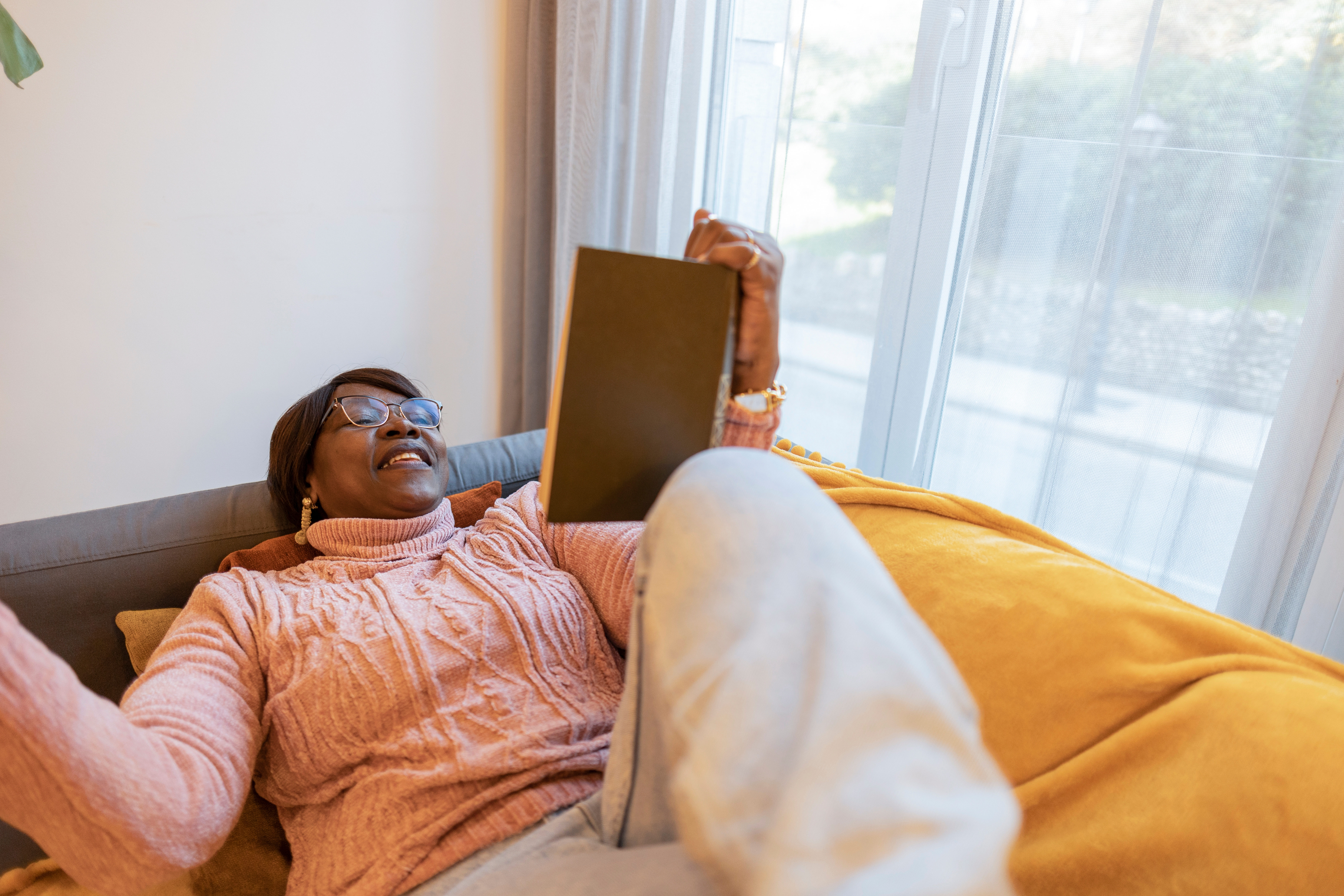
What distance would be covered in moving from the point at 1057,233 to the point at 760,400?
0.77m

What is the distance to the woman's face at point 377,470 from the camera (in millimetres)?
1200

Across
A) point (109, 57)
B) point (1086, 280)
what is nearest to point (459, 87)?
Result: point (109, 57)

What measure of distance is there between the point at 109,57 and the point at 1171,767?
217 cm

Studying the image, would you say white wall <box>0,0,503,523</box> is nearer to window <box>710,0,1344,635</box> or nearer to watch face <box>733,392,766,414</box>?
window <box>710,0,1344,635</box>

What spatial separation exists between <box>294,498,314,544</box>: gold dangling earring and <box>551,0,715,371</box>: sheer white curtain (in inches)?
33.1

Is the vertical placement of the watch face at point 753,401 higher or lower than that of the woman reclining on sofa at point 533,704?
higher

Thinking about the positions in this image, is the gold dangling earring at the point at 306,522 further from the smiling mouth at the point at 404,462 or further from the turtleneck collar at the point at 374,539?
the smiling mouth at the point at 404,462

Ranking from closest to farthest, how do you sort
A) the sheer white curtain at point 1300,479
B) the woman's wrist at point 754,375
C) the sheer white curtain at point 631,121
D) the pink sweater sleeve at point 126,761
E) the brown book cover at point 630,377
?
the pink sweater sleeve at point 126,761, the brown book cover at point 630,377, the woman's wrist at point 754,375, the sheer white curtain at point 1300,479, the sheer white curtain at point 631,121

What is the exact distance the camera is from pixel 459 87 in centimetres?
211

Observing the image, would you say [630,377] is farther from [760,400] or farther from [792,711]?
[792,711]

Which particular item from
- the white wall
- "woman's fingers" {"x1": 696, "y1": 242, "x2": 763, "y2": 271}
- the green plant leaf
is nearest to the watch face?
"woman's fingers" {"x1": 696, "y1": 242, "x2": 763, "y2": 271}

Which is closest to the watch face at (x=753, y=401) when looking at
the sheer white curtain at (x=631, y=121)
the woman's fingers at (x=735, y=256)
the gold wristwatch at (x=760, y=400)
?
the gold wristwatch at (x=760, y=400)

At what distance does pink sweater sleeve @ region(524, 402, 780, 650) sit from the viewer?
1.11m

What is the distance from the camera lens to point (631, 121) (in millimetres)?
1872
